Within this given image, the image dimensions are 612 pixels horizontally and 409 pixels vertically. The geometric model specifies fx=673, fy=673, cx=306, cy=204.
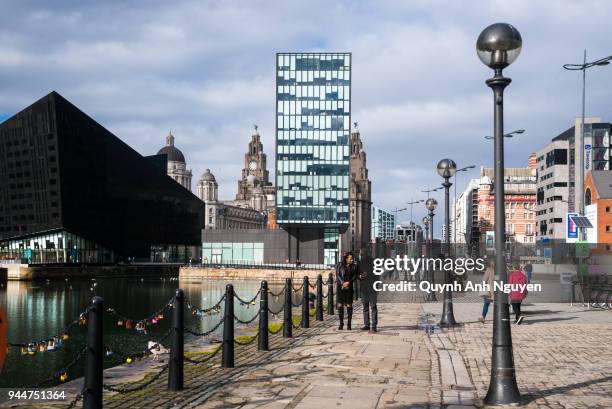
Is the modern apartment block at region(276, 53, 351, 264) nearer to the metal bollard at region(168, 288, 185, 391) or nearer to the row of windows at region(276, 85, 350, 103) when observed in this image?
the row of windows at region(276, 85, 350, 103)

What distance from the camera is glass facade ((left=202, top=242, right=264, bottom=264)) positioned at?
95.0m

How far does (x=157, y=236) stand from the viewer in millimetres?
112750

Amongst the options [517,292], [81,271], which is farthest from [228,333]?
[81,271]

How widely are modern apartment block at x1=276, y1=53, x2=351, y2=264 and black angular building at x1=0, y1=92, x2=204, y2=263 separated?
25.3 m

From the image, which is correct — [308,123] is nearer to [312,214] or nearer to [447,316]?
[312,214]

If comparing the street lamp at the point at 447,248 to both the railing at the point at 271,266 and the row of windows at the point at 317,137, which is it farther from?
the row of windows at the point at 317,137

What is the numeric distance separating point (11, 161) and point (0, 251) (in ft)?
39.5

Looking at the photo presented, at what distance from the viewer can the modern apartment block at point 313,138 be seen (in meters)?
84.8

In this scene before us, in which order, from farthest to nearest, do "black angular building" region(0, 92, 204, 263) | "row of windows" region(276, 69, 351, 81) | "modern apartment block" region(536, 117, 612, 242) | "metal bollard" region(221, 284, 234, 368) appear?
"modern apartment block" region(536, 117, 612, 242) → "row of windows" region(276, 69, 351, 81) → "black angular building" region(0, 92, 204, 263) → "metal bollard" region(221, 284, 234, 368)

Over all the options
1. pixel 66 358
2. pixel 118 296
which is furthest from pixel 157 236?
pixel 66 358

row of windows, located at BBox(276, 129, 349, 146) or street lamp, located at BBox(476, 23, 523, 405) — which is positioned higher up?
row of windows, located at BBox(276, 129, 349, 146)

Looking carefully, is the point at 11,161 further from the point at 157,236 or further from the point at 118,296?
the point at 118,296

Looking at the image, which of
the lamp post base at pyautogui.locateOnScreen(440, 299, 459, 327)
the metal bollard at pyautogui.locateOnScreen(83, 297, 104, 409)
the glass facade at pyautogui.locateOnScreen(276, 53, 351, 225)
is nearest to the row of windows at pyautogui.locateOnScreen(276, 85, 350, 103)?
the glass facade at pyautogui.locateOnScreen(276, 53, 351, 225)

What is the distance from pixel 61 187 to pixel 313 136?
31894mm
